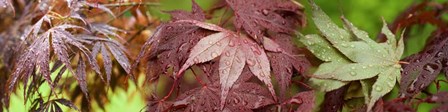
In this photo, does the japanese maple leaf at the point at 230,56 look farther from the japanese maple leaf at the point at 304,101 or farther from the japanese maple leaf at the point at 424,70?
the japanese maple leaf at the point at 424,70

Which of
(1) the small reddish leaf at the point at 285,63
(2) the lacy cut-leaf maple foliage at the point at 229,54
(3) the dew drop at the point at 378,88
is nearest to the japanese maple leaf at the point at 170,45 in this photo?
(2) the lacy cut-leaf maple foliage at the point at 229,54

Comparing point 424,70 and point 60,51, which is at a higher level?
point 60,51

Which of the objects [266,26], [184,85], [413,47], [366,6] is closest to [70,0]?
[266,26]

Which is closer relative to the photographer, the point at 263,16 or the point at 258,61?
the point at 258,61

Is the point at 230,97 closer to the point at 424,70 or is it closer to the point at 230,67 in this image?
the point at 230,67

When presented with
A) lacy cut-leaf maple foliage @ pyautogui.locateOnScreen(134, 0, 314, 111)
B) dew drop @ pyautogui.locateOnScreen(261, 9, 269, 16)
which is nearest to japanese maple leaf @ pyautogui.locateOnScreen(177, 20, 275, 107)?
lacy cut-leaf maple foliage @ pyautogui.locateOnScreen(134, 0, 314, 111)

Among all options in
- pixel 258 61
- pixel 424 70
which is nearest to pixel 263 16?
pixel 258 61

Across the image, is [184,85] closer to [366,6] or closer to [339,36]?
[339,36]
